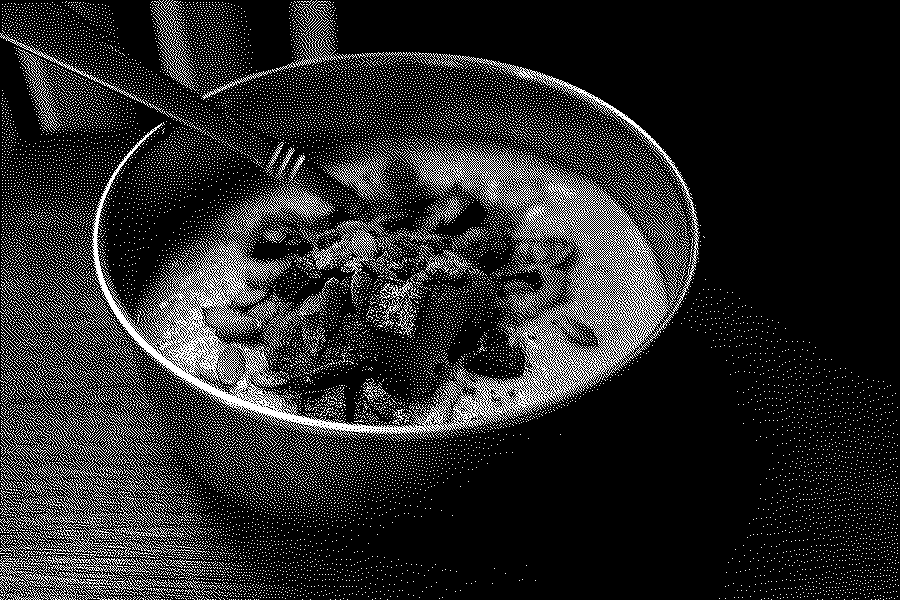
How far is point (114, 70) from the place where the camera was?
65cm

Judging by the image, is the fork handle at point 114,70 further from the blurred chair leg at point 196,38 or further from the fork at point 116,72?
the blurred chair leg at point 196,38

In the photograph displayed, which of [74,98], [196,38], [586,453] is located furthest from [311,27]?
[586,453]

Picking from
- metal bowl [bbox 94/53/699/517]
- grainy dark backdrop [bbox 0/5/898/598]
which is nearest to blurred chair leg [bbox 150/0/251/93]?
grainy dark backdrop [bbox 0/5/898/598]

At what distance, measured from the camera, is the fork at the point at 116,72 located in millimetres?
654

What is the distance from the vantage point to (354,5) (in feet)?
3.55

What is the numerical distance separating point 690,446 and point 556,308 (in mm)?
212

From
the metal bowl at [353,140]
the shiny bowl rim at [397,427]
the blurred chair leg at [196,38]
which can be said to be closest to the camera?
the shiny bowl rim at [397,427]

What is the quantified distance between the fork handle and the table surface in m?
0.26

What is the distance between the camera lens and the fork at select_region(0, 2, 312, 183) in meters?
0.65

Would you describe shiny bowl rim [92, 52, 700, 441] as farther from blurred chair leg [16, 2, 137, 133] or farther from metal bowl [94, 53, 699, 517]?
blurred chair leg [16, 2, 137, 133]

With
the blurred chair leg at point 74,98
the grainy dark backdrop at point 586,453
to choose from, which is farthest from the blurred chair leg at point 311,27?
the blurred chair leg at point 74,98

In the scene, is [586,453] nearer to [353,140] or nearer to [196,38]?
[353,140]

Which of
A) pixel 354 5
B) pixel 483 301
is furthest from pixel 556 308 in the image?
pixel 354 5

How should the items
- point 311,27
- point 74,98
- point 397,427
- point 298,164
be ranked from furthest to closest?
point 311,27 < point 74,98 < point 298,164 < point 397,427
